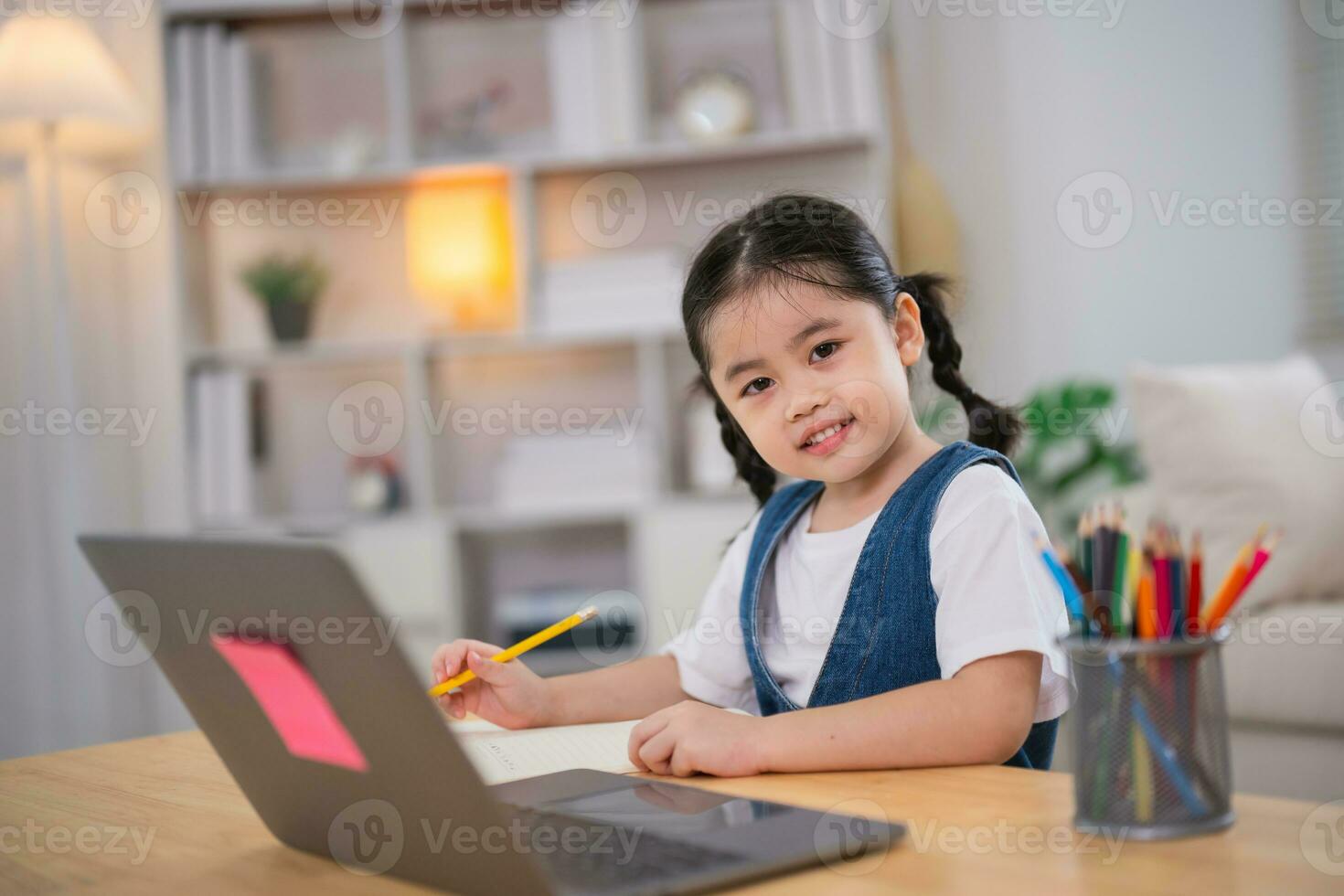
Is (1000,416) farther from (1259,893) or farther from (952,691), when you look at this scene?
(1259,893)

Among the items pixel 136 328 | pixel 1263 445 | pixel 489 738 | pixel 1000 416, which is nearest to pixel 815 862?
pixel 489 738

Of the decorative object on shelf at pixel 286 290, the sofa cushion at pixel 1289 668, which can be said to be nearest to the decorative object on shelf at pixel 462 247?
the decorative object on shelf at pixel 286 290

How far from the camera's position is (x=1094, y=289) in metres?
3.25

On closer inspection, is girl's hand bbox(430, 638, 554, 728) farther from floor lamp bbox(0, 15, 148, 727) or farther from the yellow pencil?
floor lamp bbox(0, 15, 148, 727)

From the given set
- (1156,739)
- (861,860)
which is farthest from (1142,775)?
(861,860)

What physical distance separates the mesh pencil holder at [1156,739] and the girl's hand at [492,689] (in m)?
0.54

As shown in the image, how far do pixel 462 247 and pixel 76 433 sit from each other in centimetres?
98

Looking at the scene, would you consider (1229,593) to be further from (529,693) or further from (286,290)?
(286,290)

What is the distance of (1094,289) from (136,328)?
7.61 ft

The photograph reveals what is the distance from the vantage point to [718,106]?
10.3ft

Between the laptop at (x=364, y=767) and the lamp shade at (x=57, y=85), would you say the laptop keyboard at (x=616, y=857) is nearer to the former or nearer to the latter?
the laptop at (x=364, y=767)

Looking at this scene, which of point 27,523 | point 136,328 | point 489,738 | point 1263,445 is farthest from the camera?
point 136,328

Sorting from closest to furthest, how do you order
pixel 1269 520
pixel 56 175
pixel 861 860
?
pixel 861 860
pixel 1269 520
pixel 56 175

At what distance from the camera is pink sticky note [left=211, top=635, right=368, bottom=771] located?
0.60m
